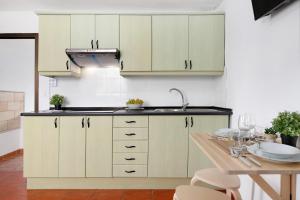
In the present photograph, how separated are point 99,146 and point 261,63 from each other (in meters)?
1.95

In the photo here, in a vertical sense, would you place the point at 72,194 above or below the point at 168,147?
below

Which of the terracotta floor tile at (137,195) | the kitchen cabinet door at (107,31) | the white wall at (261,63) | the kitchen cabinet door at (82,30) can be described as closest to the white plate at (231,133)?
the white wall at (261,63)

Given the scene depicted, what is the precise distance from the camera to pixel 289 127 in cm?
118

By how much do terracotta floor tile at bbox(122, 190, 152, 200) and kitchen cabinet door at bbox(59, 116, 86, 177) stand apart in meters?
0.58

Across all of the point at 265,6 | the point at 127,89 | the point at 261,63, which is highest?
the point at 265,6

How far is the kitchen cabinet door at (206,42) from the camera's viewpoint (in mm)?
2988

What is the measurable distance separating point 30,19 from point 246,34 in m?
2.97

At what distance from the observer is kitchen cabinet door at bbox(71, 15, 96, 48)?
2.97 metres

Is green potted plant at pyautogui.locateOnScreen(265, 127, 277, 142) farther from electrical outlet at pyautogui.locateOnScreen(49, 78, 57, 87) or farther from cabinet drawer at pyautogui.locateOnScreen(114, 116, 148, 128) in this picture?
electrical outlet at pyautogui.locateOnScreen(49, 78, 57, 87)

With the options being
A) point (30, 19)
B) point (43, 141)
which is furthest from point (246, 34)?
point (30, 19)

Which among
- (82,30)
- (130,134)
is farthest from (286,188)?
(82,30)

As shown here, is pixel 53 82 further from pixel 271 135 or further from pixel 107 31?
pixel 271 135

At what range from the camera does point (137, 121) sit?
275 centimetres

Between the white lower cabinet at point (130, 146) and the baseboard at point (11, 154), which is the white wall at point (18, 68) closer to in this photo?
the baseboard at point (11, 154)
